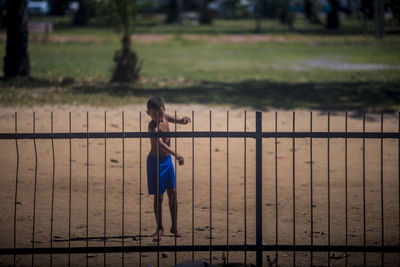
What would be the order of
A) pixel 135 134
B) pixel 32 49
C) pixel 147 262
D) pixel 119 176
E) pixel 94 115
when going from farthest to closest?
pixel 32 49 < pixel 94 115 < pixel 119 176 < pixel 147 262 < pixel 135 134

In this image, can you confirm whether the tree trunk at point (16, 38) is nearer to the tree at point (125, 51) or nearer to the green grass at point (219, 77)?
the green grass at point (219, 77)

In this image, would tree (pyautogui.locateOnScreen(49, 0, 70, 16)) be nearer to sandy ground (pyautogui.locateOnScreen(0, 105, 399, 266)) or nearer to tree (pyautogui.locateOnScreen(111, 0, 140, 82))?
tree (pyautogui.locateOnScreen(111, 0, 140, 82))

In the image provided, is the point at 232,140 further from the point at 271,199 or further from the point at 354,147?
the point at 271,199

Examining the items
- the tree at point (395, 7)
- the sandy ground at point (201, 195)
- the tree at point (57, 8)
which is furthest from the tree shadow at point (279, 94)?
the tree at point (57, 8)

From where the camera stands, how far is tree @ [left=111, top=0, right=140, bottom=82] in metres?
21.5

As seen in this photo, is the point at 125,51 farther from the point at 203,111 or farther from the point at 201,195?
the point at 201,195

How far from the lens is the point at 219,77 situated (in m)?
23.8

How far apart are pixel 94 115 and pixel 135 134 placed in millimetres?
9433

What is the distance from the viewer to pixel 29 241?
270 inches

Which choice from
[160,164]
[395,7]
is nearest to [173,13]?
[395,7]

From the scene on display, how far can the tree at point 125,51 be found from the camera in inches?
847

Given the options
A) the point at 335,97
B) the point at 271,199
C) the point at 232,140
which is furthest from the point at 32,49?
the point at 271,199

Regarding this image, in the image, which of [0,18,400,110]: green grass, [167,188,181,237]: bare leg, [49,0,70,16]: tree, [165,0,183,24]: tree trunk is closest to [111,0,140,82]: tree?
[0,18,400,110]: green grass

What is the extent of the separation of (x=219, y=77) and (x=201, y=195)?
598 inches
